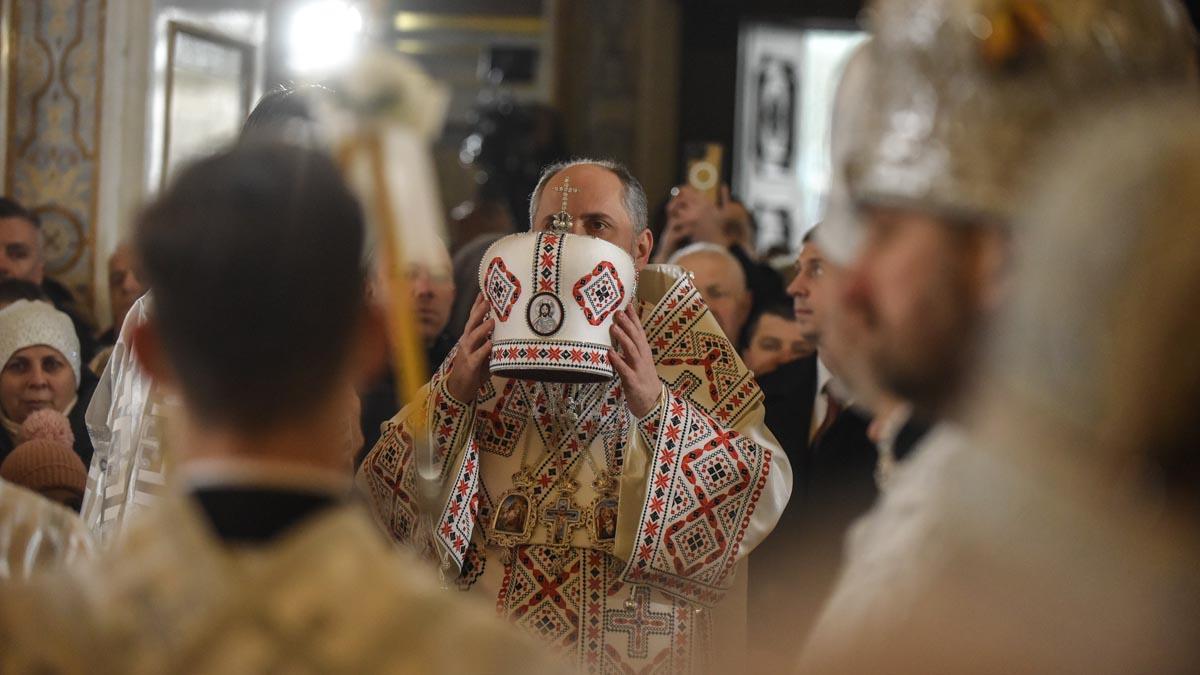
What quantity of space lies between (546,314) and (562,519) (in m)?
0.50

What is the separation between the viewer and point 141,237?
1266 millimetres

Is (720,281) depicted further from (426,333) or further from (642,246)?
(642,246)

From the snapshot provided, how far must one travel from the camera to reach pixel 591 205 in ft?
10.4

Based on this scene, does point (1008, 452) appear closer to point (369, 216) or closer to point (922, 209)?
point (922, 209)

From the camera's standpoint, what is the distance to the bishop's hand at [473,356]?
2.85 metres

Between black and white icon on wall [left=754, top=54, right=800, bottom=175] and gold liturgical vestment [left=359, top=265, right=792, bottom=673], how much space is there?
28.3ft

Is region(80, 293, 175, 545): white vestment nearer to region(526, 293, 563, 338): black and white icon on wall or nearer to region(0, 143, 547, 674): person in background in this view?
region(526, 293, 563, 338): black and white icon on wall

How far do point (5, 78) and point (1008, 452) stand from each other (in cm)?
646

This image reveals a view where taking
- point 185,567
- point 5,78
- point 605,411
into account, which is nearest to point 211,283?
point 185,567

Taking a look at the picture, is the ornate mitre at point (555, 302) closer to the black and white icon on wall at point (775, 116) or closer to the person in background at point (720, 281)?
the person in background at point (720, 281)

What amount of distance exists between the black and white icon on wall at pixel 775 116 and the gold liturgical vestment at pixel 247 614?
10427 millimetres

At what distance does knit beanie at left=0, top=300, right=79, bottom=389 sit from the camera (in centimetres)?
431

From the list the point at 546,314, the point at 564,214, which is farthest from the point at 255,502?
the point at 564,214

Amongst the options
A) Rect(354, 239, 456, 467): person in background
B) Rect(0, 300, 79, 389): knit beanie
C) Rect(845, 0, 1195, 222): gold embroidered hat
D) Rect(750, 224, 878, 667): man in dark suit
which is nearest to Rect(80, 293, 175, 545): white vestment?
Rect(354, 239, 456, 467): person in background
